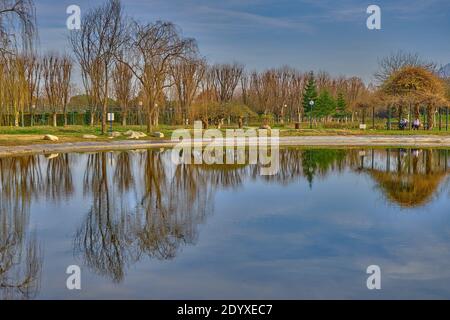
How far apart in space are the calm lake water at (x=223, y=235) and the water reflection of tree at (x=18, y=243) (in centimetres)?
2

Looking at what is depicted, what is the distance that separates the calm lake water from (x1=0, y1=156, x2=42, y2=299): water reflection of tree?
2 centimetres

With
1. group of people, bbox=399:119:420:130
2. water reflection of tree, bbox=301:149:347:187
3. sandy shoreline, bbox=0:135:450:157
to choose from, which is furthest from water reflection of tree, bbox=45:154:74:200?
group of people, bbox=399:119:420:130

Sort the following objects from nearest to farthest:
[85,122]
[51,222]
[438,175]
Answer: [51,222] → [438,175] → [85,122]

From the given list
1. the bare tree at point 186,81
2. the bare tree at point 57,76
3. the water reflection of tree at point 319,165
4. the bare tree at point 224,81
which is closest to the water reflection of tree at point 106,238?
the water reflection of tree at point 319,165

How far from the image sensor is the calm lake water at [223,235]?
5.56m

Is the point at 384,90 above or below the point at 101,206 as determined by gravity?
above

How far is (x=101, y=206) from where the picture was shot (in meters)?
9.71

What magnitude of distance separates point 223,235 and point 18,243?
2.75 metres

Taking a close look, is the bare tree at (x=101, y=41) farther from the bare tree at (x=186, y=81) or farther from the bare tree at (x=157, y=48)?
the bare tree at (x=186, y=81)

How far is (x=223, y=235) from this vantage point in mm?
7684
